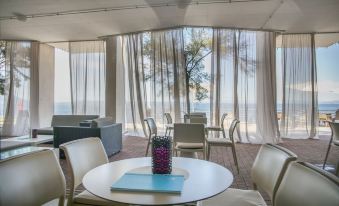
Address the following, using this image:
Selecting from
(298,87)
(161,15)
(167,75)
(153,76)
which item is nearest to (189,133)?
A: (161,15)

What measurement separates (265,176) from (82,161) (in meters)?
1.22

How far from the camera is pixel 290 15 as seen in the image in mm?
5285

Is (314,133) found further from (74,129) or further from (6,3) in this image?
(6,3)

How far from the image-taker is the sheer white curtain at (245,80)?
246 inches

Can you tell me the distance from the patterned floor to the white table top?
1864mm

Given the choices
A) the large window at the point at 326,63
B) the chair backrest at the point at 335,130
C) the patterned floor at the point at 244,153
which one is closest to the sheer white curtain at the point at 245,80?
the patterned floor at the point at 244,153

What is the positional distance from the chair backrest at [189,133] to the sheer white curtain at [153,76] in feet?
10.1

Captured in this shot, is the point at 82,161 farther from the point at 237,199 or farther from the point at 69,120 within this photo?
the point at 69,120

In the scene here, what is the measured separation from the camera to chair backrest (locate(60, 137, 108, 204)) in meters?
1.57

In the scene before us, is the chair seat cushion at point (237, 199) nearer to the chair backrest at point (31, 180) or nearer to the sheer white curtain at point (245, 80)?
the chair backrest at point (31, 180)

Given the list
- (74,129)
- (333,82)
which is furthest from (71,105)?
(333,82)

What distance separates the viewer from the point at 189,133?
10.9ft

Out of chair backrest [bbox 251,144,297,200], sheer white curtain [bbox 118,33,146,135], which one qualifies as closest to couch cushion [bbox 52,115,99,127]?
sheer white curtain [bbox 118,33,146,135]

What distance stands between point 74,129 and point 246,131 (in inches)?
165
